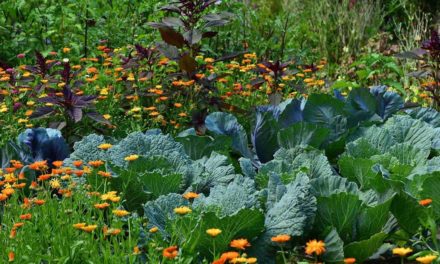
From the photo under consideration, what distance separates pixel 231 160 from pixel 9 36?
11.0 ft

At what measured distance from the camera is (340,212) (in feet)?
10.8

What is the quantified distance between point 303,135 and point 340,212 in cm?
81

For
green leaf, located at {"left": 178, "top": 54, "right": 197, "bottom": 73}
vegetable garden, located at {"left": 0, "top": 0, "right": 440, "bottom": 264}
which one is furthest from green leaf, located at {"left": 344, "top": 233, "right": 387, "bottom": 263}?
green leaf, located at {"left": 178, "top": 54, "right": 197, "bottom": 73}

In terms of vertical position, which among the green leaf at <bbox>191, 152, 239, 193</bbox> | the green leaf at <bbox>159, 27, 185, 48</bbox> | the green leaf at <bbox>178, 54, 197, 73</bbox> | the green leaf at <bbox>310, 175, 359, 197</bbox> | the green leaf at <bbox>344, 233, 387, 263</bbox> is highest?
the green leaf at <bbox>159, 27, 185, 48</bbox>

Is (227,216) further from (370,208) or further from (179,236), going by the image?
(370,208)

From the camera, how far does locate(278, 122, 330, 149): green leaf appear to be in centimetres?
402

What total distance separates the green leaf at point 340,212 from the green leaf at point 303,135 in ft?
2.29

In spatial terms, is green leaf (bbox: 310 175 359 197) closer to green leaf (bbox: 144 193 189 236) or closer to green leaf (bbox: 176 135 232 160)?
green leaf (bbox: 144 193 189 236)

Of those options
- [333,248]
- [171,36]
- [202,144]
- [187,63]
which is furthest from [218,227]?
[171,36]

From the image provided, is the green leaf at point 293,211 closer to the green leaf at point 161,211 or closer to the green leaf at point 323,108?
the green leaf at point 161,211

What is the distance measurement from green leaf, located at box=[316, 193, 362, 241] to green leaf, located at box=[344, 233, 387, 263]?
0.35ft

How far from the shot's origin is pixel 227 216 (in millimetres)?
3088

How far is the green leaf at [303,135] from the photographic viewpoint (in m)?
4.02

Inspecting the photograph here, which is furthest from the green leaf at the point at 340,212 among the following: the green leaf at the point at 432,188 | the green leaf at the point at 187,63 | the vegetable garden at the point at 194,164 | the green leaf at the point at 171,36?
the green leaf at the point at 171,36
